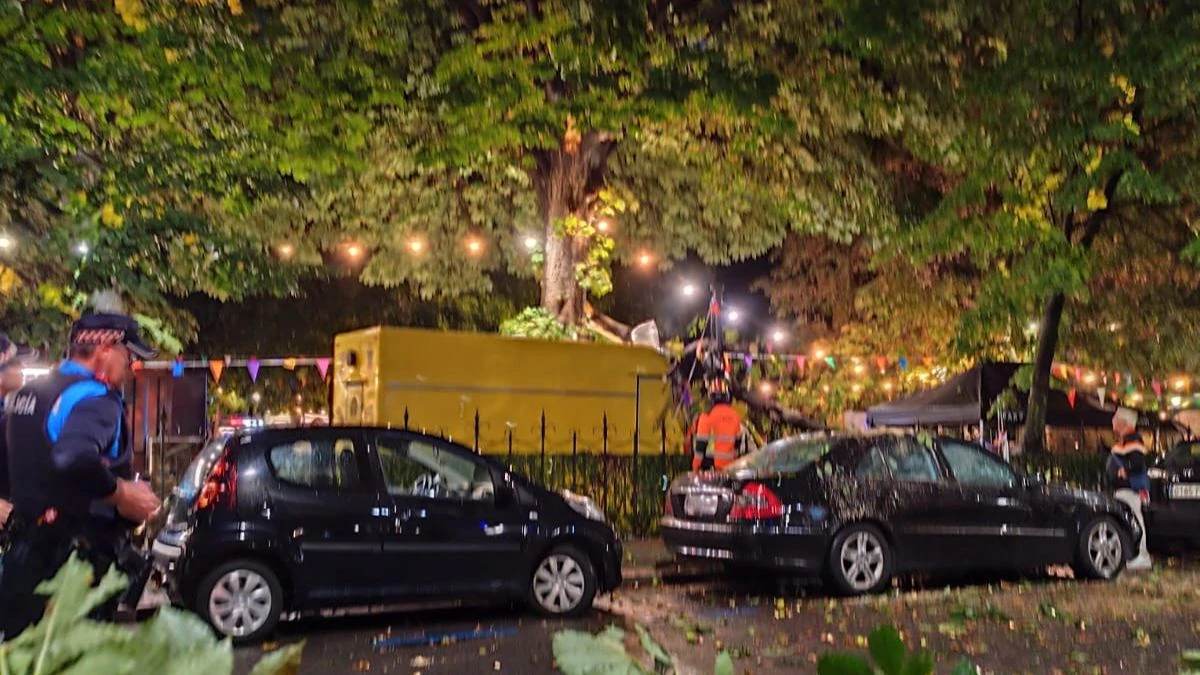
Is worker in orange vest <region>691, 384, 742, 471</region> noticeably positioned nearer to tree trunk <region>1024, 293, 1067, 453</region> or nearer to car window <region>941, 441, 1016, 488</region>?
car window <region>941, 441, 1016, 488</region>

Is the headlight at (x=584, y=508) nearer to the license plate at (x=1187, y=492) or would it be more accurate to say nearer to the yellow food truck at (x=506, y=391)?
the yellow food truck at (x=506, y=391)

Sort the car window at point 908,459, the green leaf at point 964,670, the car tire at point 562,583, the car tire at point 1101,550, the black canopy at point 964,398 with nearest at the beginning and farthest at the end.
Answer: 1. the green leaf at point 964,670
2. the car tire at point 562,583
3. the car window at point 908,459
4. the car tire at point 1101,550
5. the black canopy at point 964,398

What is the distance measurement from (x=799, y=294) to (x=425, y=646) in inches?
870

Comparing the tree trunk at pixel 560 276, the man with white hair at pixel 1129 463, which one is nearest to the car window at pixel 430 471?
the man with white hair at pixel 1129 463

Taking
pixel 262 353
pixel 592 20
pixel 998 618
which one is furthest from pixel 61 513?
pixel 262 353

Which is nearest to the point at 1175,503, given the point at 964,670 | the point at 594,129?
the point at 594,129

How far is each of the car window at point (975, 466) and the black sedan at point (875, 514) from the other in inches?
0.5

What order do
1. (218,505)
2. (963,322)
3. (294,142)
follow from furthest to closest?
(963,322)
(294,142)
(218,505)

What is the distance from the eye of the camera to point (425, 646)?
714 centimetres

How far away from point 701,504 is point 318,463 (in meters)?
3.46

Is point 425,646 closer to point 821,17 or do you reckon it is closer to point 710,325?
point 710,325

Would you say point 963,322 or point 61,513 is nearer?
point 61,513

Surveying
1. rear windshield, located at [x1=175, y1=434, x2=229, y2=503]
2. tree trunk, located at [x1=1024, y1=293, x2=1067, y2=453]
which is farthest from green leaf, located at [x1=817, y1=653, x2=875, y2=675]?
→ tree trunk, located at [x1=1024, y1=293, x2=1067, y2=453]

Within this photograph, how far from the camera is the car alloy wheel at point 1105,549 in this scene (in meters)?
10.2
